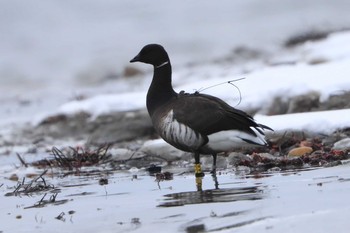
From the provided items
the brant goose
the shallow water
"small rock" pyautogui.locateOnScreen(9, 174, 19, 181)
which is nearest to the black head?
the brant goose

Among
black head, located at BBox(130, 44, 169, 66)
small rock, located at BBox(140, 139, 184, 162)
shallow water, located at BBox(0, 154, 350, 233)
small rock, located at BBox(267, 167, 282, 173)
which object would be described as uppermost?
black head, located at BBox(130, 44, 169, 66)

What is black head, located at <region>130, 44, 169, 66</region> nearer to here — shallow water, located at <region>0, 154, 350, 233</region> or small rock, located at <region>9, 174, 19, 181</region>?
shallow water, located at <region>0, 154, 350, 233</region>

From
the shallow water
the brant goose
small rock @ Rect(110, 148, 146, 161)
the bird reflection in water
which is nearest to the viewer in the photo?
the shallow water

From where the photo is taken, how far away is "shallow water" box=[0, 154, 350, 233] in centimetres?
504

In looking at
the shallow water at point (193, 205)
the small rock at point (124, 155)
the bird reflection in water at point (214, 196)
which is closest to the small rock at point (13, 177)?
the small rock at point (124, 155)

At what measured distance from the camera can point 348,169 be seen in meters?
7.04

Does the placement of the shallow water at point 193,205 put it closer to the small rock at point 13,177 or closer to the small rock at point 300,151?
the small rock at point 300,151

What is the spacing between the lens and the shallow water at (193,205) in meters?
5.04

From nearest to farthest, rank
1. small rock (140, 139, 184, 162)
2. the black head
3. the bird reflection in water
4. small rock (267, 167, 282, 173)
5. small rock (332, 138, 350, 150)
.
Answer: the bird reflection in water, small rock (267, 167, 282, 173), small rock (332, 138, 350, 150), the black head, small rock (140, 139, 184, 162)

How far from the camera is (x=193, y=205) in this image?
5992 mm

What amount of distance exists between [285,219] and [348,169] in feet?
7.32

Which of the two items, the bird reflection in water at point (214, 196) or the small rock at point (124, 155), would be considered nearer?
the bird reflection in water at point (214, 196)

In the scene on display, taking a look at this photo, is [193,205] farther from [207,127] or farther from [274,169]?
[207,127]

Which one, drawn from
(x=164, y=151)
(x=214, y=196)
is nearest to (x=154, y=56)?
(x=164, y=151)
